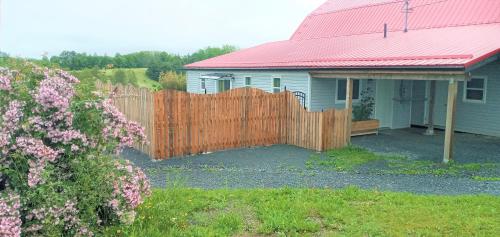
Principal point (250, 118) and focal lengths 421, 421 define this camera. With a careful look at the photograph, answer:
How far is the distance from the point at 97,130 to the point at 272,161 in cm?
612

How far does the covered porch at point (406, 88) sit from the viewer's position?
10.0 metres

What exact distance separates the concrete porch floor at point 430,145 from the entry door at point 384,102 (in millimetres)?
660

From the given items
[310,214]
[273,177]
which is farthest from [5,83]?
[273,177]

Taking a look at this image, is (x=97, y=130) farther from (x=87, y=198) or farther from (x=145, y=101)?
(x=145, y=101)

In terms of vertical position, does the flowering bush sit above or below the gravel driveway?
above

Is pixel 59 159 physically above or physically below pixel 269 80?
below

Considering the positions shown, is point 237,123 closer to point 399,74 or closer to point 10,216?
point 399,74

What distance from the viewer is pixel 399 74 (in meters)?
11.4

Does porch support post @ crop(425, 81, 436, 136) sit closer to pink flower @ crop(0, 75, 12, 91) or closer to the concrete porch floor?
the concrete porch floor

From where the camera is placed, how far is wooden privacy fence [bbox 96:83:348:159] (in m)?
10.6

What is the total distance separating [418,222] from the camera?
5680mm

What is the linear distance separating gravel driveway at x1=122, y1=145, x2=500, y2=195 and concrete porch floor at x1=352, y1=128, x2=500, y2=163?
265cm

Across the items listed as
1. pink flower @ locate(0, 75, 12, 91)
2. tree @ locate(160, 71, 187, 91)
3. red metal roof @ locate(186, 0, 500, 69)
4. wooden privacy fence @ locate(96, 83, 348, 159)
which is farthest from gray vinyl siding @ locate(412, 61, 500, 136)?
tree @ locate(160, 71, 187, 91)

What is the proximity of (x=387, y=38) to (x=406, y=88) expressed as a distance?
2286 millimetres
